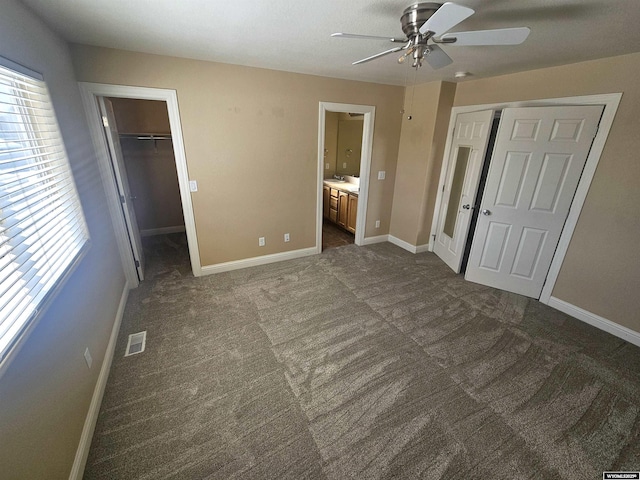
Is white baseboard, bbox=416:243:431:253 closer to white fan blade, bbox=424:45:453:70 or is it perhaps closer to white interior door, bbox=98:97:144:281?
white fan blade, bbox=424:45:453:70

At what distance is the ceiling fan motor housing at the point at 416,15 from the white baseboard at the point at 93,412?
2.95 metres

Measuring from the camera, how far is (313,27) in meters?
1.86

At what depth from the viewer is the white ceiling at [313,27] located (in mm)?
1549

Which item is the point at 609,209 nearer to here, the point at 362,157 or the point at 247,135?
the point at 362,157

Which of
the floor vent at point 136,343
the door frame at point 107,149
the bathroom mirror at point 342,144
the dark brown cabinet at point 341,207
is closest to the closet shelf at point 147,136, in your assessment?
the door frame at point 107,149

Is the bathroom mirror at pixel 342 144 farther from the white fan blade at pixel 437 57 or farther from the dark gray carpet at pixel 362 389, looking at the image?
the white fan blade at pixel 437 57

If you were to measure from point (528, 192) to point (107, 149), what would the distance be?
14.4 feet

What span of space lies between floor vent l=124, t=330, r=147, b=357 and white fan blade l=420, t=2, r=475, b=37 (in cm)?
297

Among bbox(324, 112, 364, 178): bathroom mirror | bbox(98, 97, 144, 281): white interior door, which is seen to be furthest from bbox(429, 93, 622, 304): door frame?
bbox(98, 97, 144, 281): white interior door

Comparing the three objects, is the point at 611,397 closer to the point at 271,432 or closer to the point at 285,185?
the point at 271,432

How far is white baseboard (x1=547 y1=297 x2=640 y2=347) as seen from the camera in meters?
2.43

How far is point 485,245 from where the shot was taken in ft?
10.7

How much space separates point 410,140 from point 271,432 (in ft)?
13.0

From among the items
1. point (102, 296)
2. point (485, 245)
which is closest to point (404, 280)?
point (485, 245)
